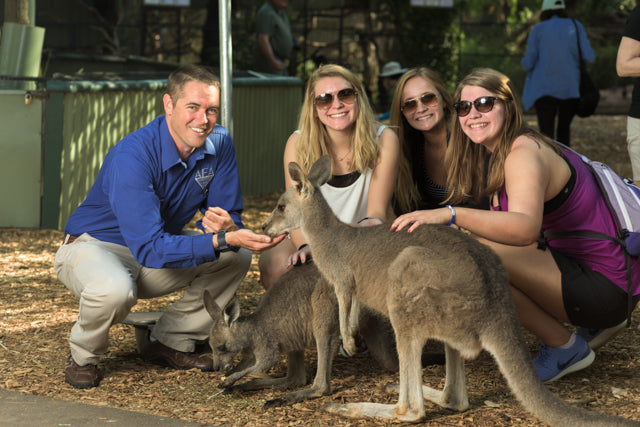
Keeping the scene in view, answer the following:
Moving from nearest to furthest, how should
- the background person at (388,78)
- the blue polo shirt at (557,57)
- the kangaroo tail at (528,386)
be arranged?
the kangaroo tail at (528,386) < the blue polo shirt at (557,57) < the background person at (388,78)

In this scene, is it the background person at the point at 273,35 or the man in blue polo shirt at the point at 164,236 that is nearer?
the man in blue polo shirt at the point at 164,236

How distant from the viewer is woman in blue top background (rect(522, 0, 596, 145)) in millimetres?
8539

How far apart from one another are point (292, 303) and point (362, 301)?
0.44m

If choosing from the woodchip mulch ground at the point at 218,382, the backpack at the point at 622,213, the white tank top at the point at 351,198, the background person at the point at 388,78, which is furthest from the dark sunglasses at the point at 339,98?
the background person at the point at 388,78

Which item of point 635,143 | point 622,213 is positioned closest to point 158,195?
point 622,213

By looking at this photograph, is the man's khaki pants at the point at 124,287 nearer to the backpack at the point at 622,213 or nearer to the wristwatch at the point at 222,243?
the wristwatch at the point at 222,243

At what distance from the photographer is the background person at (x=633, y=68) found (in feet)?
16.5

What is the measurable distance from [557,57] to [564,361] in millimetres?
5489

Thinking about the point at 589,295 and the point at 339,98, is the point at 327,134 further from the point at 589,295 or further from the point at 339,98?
the point at 589,295

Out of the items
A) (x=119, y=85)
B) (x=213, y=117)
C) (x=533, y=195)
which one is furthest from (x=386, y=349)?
(x=119, y=85)

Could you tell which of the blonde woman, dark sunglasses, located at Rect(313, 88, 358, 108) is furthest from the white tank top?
dark sunglasses, located at Rect(313, 88, 358, 108)

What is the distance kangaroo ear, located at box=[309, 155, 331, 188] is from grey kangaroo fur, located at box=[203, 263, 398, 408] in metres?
0.48

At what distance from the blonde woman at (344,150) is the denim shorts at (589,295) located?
999mm

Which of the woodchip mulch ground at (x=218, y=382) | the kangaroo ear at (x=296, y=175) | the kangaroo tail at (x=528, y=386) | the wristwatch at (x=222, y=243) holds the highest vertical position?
the kangaroo ear at (x=296, y=175)
